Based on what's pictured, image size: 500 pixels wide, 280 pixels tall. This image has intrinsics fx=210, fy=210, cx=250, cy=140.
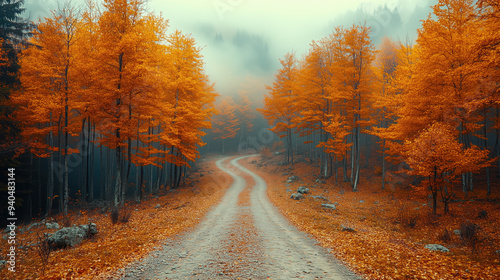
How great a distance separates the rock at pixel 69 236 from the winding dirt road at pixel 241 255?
12.0 feet

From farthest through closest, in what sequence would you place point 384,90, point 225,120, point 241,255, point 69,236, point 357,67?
point 225,120, point 384,90, point 357,67, point 69,236, point 241,255

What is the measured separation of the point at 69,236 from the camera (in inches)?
331

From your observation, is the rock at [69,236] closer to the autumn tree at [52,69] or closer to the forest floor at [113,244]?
the forest floor at [113,244]

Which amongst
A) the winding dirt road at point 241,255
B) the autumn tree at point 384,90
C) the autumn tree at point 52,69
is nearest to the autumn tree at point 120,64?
the autumn tree at point 52,69

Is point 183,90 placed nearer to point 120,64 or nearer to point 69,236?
point 120,64

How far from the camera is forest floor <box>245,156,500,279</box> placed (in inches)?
263

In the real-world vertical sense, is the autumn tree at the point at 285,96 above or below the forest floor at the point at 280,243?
above

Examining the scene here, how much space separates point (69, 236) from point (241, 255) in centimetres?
703

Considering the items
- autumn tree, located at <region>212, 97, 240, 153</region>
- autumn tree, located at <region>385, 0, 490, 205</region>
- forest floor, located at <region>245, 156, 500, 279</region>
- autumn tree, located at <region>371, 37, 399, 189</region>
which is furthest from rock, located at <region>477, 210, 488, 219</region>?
autumn tree, located at <region>212, 97, 240, 153</region>

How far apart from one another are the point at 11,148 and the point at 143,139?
689 cm

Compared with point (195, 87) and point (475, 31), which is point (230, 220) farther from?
point (475, 31)

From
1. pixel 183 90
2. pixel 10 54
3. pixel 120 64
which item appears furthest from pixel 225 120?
pixel 10 54

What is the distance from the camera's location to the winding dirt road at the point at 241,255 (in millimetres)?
6102

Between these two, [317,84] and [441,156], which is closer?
[441,156]
